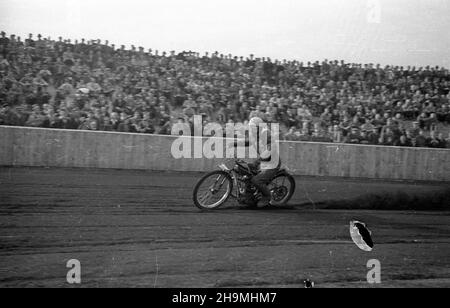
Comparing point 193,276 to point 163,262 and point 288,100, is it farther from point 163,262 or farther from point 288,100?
point 288,100

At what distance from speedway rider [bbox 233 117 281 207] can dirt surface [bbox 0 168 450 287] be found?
416mm

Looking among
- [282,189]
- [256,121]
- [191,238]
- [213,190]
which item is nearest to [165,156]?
[213,190]

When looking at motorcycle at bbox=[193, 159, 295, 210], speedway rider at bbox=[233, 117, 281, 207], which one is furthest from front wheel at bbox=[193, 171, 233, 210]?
→ speedway rider at bbox=[233, 117, 281, 207]

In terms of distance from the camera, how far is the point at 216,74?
19.7ft

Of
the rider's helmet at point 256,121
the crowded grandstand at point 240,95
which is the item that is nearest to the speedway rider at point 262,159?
the rider's helmet at point 256,121

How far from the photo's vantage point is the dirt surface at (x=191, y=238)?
479cm

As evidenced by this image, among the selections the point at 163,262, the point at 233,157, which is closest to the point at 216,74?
the point at 233,157

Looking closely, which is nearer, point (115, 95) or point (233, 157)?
point (115, 95)

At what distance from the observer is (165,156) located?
7672 millimetres

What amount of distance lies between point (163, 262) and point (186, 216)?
52.1 inches

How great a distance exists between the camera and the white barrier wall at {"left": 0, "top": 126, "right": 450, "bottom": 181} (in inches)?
254

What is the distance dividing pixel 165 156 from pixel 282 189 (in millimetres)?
2017

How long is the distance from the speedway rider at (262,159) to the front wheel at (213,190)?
398 mm
